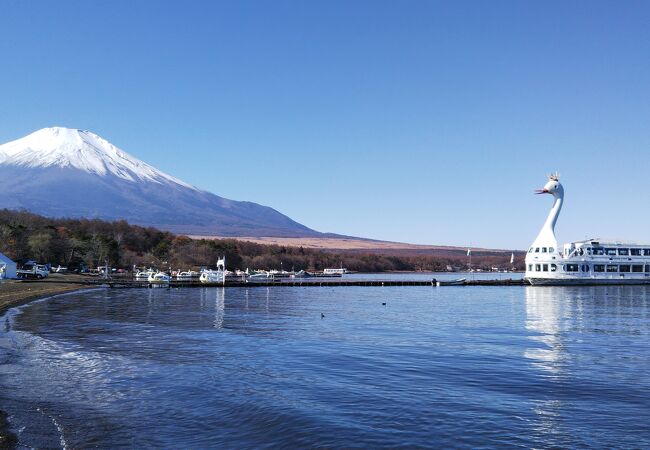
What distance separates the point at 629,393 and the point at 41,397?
700 inches

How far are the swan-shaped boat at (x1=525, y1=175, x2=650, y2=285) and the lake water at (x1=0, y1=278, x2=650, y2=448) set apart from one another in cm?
6102

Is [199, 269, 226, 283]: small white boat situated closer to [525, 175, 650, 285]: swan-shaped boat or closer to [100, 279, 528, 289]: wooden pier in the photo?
[100, 279, 528, 289]: wooden pier

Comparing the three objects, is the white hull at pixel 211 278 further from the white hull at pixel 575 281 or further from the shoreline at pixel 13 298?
the white hull at pixel 575 281

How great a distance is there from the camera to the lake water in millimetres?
13461

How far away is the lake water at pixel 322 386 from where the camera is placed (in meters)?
13.5

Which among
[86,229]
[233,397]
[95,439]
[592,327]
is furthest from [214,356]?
[86,229]

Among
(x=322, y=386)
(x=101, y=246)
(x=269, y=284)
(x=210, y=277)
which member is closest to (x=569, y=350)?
(x=322, y=386)

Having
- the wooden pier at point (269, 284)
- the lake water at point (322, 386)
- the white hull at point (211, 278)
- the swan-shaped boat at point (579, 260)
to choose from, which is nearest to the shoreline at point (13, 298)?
the lake water at point (322, 386)

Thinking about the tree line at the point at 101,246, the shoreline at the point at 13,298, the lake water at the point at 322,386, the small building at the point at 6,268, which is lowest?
the lake water at the point at 322,386

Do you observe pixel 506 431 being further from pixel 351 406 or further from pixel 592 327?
pixel 592 327

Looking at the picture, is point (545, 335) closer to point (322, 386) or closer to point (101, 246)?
point (322, 386)

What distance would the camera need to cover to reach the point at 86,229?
146m

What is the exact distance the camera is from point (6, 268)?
78000mm

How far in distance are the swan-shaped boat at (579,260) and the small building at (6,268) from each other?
263ft
